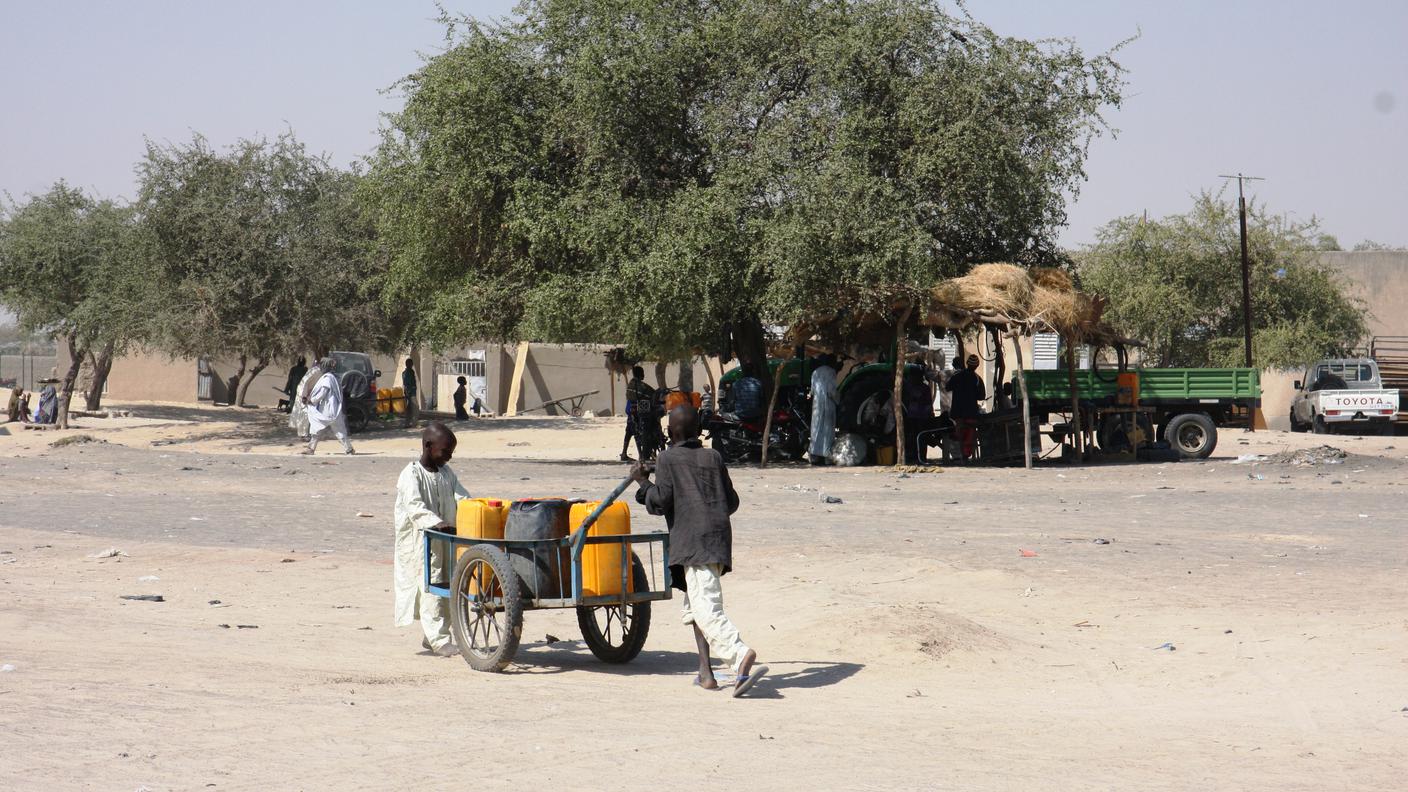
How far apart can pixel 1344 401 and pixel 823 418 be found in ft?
59.4

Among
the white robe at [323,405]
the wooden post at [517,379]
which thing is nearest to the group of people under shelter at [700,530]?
the white robe at [323,405]

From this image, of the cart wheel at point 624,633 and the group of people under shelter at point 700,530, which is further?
the cart wheel at point 624,633

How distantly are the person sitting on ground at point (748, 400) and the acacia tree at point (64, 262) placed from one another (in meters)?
17.3

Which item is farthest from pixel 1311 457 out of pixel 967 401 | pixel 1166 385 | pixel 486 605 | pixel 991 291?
pixel 486 605

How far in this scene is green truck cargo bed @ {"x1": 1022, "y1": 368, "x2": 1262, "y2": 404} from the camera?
2373 cm

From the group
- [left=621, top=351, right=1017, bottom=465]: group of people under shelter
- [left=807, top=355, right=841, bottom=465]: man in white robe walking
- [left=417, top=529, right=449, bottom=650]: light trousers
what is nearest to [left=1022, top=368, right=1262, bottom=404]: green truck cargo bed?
[left=621, top=351, right=1017, bottom=465]: group of people under shelter

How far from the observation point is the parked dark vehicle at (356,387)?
110ft

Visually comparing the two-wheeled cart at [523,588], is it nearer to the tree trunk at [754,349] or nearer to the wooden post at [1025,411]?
the wooden post at [1025,411]

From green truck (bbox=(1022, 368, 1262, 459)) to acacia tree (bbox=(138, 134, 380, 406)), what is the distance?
51.6 ft

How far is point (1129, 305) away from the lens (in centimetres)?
4434

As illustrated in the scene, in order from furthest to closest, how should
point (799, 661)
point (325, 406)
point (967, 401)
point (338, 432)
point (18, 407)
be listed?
point (18, 407) → point (338, 432) → point (325, 406) → point (967, 401) → point (799, 661)

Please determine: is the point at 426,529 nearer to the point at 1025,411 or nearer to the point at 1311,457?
the point at 1025,411

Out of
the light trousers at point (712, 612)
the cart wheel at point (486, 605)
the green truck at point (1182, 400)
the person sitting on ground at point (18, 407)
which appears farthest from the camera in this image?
the person sitting on ground at point (18, 407)

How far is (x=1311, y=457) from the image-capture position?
22.8 meters
